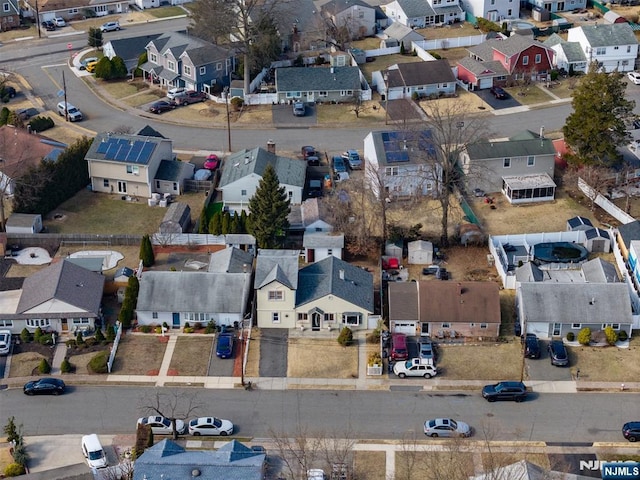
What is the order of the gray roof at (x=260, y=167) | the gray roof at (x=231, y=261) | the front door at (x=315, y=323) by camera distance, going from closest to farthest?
the front door at (x=315, y=323), the gray roof at (x=231, y=261), the gray roof at (x=260, y=167)

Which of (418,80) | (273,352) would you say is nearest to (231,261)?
(273,352)

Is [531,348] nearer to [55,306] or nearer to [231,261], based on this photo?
[231,261]

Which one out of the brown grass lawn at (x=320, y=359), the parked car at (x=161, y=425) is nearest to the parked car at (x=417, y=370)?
the brown grass lawn at (x=320, y=359)

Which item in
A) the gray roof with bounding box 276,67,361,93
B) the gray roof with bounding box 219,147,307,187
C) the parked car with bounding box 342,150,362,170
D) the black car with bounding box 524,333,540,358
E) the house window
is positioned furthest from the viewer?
the gray roof with bounding box 276,67,361,93

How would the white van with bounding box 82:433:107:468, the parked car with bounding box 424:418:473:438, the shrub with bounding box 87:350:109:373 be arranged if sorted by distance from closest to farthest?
the white van with bounding box 82:433:107:468 < the parked car with bounding box 424:418:473:438 < the shrub with bounding box 87:350:109:373

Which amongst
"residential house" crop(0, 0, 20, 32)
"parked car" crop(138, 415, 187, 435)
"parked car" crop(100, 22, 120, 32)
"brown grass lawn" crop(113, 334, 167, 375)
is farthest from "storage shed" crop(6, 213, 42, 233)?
"residential house" crop(0, 0, 20, 32)

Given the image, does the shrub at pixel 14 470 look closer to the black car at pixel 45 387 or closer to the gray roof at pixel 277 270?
the black car at pixel 45 387

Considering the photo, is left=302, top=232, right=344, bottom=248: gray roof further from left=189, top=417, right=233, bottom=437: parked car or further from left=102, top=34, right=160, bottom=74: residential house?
left=102, top=34, right=160, bottom=74: residential house
